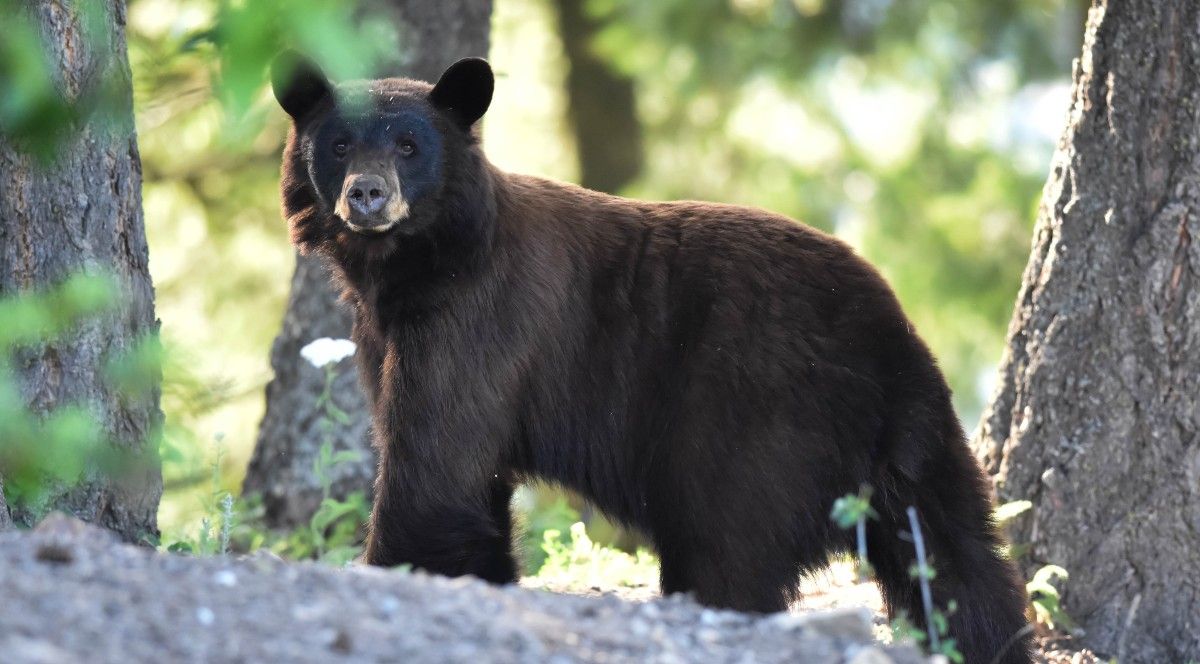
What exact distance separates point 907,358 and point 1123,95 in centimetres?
141

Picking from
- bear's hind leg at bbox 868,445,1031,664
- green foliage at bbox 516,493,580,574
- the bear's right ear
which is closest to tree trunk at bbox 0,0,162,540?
the bear's right ear

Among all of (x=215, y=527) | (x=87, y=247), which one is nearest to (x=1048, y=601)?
(x=215, y=527)

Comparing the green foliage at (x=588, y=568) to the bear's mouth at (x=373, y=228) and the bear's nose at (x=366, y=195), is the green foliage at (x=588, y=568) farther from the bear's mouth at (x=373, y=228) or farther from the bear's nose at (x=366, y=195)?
the bear's nose at (x=366, y=195)

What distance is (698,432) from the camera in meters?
4.68

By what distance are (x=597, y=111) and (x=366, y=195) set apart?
8378mm

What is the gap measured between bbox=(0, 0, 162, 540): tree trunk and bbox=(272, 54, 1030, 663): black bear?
2.04 ft

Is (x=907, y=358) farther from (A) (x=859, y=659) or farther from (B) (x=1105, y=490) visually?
(A) (x=859, y=659)

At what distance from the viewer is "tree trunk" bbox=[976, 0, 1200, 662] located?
5.06 metres

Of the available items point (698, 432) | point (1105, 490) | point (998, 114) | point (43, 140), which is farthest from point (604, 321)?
point (998, 114)

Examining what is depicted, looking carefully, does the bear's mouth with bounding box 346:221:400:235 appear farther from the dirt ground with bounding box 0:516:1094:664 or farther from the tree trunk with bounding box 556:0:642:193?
the tree trunk with bounding box 556:0:642:193

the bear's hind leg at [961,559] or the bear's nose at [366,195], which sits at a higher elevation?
the bear's nose at [366,195]

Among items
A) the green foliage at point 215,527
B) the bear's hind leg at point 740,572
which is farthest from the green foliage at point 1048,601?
the green foliage at point 215,527

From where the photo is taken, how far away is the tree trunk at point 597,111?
12641 mm

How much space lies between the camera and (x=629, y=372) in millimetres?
4891
